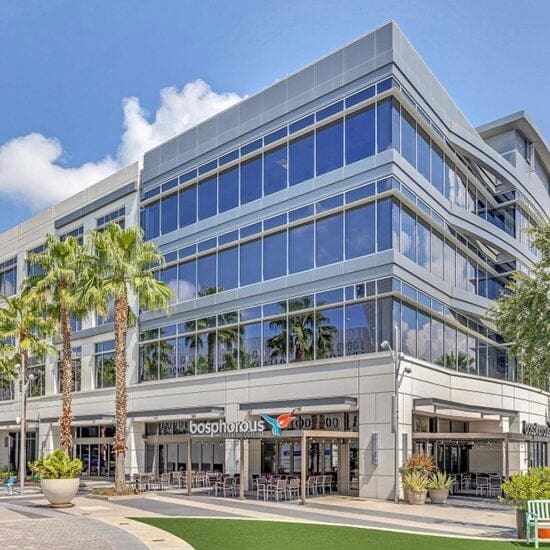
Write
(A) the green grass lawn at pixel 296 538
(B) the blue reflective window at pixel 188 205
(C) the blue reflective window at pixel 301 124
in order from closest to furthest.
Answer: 1. (A) the green grass lawn at pixel 296 538
2. (C) the blue reflective window at pixel 301 124
3. (B) the blue reflective window at pixel 188 205

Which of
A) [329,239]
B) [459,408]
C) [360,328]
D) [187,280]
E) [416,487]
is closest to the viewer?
[416,487]

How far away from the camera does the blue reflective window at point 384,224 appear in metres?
31.5

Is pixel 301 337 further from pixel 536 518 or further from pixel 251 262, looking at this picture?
pixel 536 518

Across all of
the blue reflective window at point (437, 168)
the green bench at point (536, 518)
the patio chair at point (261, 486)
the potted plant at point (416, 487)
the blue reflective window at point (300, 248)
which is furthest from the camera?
the blue reflective window at point (437, 168)

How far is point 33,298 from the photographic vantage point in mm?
39094

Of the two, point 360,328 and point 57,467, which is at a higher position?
point 360,328

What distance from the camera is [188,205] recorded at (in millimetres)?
42219

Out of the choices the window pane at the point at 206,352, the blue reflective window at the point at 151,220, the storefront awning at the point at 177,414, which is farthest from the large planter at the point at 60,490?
the blue reflective window at the point at 151,220

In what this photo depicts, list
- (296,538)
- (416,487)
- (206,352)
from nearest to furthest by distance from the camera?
1. (296,538)
2. (416,487)
3. (206,352)

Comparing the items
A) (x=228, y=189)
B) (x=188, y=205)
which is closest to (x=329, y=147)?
(x=228, y=189)

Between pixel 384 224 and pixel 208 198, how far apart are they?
490 inches

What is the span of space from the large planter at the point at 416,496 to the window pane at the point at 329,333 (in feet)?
22.0

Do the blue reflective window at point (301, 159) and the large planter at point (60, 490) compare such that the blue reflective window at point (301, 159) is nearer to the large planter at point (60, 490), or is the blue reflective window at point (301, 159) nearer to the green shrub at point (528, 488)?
the large planter at point (60, 490)

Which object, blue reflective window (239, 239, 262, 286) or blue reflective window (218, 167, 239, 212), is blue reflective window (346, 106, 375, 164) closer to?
blue reflective window (239, 239, 262, 286)
